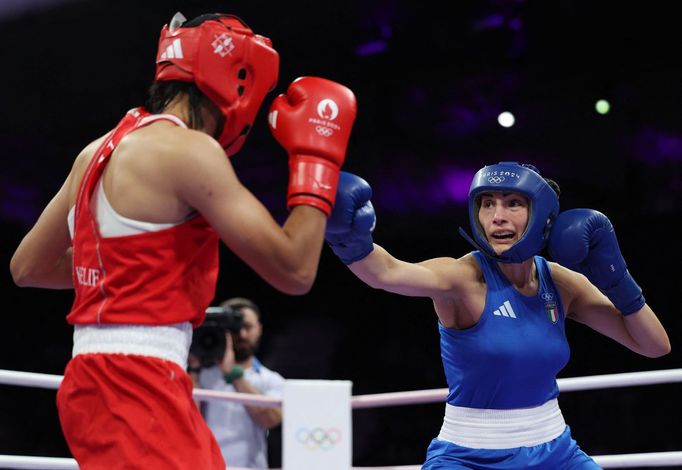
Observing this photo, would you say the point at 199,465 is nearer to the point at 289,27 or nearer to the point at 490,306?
the point at 490,306

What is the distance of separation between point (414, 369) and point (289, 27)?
2.60m

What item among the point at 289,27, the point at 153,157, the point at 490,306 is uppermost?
the point at 289,27

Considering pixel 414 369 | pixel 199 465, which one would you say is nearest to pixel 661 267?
pixel 414 369

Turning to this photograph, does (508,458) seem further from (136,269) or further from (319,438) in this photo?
(136,269)

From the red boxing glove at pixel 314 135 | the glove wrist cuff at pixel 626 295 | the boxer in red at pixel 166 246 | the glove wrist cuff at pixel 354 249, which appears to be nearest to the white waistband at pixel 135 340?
the boxer in red at pixel 166 246

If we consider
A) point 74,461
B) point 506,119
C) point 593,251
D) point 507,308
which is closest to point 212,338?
point 74,461

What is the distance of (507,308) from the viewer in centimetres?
239

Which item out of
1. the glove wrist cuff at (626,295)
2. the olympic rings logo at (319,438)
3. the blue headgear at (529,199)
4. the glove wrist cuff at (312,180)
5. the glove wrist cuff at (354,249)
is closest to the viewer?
the glove wrist cuff at (312,180)

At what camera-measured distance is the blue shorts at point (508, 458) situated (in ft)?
7.45

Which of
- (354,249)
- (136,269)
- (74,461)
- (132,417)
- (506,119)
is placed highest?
(506,119)

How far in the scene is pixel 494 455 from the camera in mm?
2271

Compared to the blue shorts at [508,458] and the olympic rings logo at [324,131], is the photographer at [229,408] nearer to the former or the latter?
the blue shorts at [508,458]

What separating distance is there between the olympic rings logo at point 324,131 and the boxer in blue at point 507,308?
58cm

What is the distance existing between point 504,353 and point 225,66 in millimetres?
1119
